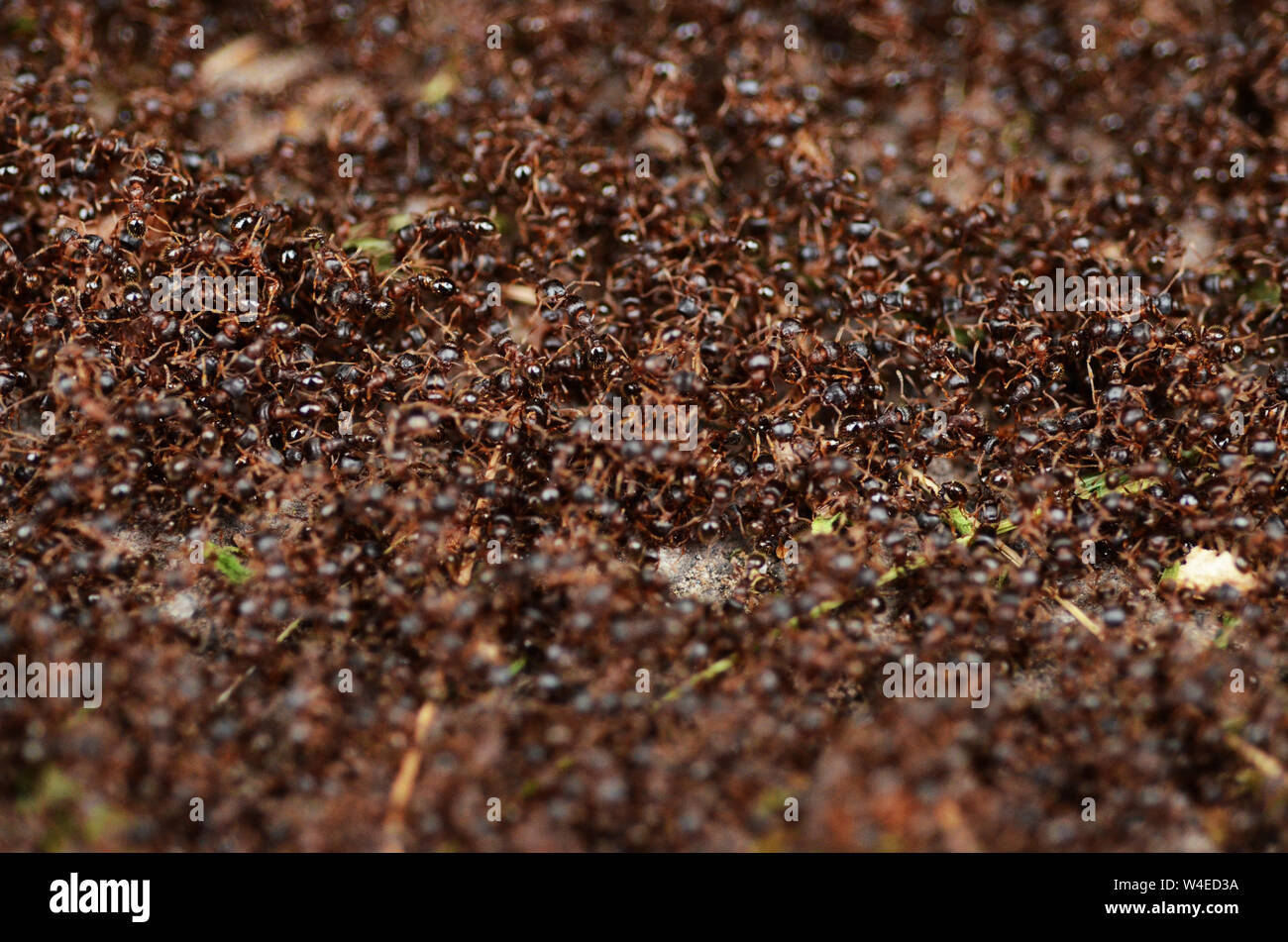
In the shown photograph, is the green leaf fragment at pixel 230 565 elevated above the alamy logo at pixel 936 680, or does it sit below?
above

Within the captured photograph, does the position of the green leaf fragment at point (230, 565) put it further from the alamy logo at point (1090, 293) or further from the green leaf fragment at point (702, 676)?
the alamy logo at point (1090, 293)

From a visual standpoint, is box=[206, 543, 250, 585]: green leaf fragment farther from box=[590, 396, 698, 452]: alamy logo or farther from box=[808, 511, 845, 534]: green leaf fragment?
box=[808, 511, 845, 534]: green leaf fragment

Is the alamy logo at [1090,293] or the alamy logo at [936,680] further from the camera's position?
the alamy logo at [1090,293]

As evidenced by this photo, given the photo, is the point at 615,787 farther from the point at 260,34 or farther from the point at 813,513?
the point at 260,34
